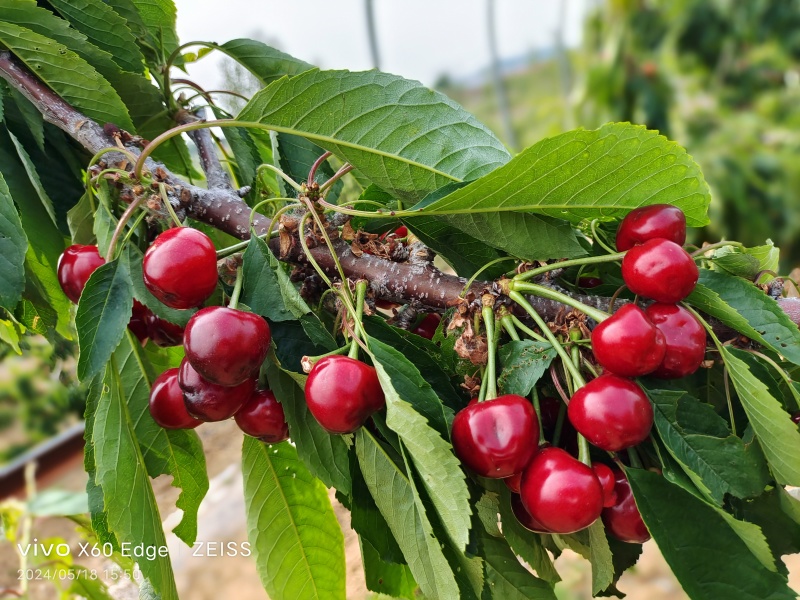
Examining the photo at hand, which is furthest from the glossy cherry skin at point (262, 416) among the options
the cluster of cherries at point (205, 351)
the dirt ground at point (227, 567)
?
the dirt ground at point (227, 567)

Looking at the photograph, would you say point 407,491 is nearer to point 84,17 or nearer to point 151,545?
point 151,545

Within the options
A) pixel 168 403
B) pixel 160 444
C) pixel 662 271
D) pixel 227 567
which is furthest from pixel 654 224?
pixel 227 567

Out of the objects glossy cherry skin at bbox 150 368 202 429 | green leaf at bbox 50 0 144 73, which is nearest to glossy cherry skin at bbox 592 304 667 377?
glossy cherry skin at bbox 150 368 202 429

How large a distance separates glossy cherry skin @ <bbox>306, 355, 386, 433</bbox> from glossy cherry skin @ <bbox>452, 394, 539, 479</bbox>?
7 cm

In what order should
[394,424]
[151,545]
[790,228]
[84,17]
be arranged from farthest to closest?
1. [790,228]
2. [84,17]
3. [151,545]
4. [394,424]

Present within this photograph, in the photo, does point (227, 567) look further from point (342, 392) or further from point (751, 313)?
point (751, 313)

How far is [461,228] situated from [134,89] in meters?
0.47

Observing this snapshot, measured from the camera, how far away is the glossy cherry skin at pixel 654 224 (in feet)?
1.42

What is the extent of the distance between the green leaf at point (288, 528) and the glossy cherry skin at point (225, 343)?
0.21 meters

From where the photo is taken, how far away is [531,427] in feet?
1.33

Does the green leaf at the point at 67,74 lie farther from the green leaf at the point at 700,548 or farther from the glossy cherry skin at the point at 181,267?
the green leaf at the point at 700,548

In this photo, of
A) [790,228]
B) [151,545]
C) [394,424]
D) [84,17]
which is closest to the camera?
[394,424]

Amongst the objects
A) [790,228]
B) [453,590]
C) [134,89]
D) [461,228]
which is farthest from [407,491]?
[790,228]

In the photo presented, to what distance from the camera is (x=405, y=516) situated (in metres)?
0.44
